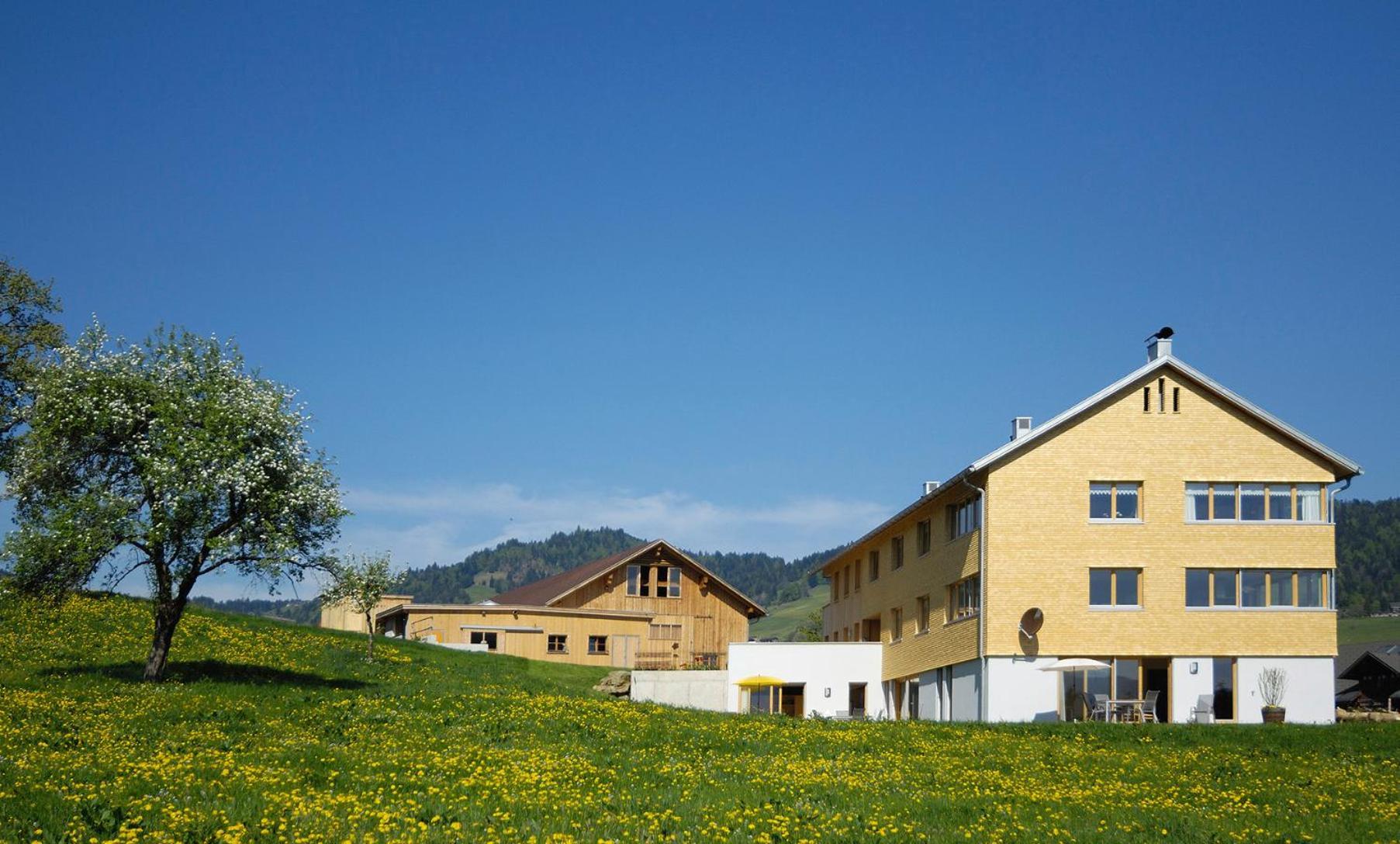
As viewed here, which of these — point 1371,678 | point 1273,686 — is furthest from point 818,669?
point 1371,678

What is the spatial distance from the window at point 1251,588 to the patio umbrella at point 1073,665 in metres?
5.28

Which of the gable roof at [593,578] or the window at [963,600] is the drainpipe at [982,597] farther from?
the gable roof at [593,578]

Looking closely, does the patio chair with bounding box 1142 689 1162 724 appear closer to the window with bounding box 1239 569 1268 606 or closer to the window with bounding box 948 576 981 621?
the window with bounding box 1239 569 1268 606

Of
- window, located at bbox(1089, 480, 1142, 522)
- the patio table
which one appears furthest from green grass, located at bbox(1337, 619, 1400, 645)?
the patio table

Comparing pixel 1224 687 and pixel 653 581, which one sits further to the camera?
pixel 653 581

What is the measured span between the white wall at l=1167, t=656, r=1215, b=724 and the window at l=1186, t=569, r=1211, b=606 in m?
1.79

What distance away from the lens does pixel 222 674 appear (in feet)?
124

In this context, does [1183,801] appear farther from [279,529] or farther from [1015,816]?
[279,529]

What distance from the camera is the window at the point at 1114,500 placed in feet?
151

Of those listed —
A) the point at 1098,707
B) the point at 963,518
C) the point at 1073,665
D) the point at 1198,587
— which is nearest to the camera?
the point at 1073,665

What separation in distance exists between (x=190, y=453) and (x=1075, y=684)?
2806 centimetres

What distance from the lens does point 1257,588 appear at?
4588cm

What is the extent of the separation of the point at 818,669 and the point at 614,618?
54.3ft

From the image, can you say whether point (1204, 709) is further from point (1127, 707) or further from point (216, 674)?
point (216, 674)
